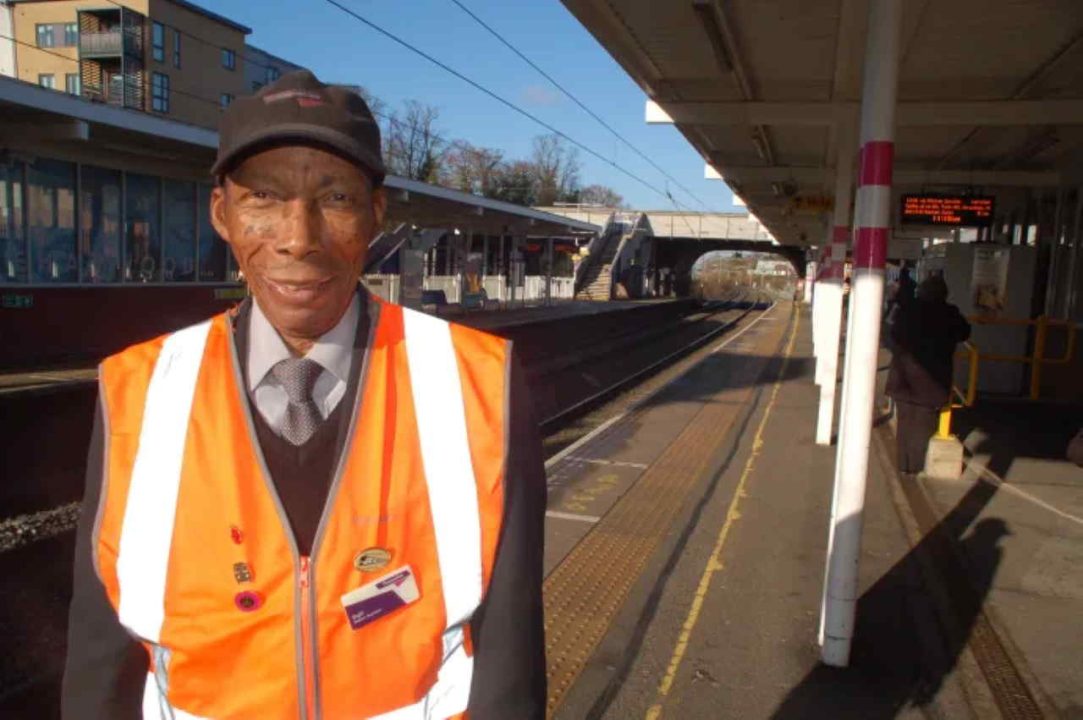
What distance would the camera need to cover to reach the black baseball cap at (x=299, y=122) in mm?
1440

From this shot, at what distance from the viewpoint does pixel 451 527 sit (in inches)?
57.4

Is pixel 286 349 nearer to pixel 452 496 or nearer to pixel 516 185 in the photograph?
pixel 452 496

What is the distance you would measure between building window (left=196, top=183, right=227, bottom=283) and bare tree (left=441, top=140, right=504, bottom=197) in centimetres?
5634

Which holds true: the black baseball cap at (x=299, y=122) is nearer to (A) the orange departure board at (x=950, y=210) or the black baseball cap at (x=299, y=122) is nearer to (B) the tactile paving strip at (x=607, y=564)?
(B) the tactile paving strip at (x=607, y=564)

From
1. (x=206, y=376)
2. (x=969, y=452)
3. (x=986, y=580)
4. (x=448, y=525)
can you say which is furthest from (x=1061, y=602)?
(x=206, y=376)

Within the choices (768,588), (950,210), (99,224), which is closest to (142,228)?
(99,224)

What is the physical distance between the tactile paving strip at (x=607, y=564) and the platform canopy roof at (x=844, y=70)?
146 inches

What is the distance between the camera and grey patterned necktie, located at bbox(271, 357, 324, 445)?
1.51 m

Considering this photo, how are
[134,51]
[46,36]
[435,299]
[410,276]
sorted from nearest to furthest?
[410,276] → [435,299] → [134,51] → [46,36]

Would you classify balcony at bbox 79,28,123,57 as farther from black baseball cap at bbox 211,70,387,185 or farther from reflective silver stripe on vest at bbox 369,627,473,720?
reflective silver stripe on vest at bbox 369,627,473,720

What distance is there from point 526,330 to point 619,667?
63.3 feet

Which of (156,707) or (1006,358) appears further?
(1006,358)

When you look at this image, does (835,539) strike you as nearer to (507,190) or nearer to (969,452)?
(969,452)

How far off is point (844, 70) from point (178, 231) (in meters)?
14.9
